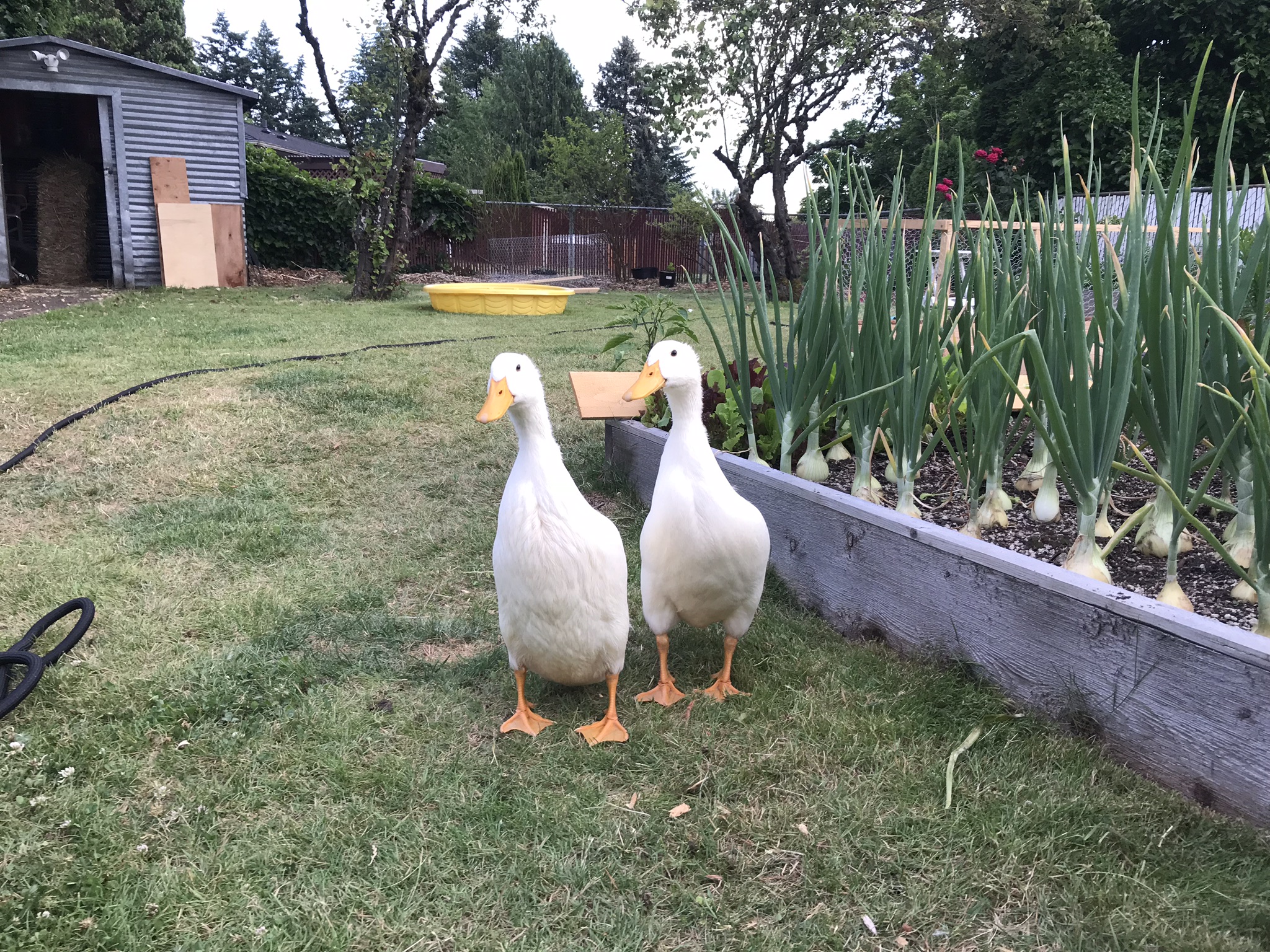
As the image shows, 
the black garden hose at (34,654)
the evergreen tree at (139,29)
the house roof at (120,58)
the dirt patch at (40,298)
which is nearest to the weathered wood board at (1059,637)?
the black garden hose at (34,654)

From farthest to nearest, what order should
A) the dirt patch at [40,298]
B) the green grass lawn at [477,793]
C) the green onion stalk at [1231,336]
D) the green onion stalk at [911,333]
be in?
the dirt patch at [40,298]
the green onion stalk at [911,333]
the green onion stalk at [1231,336]
the green grass lawn at [477,793]

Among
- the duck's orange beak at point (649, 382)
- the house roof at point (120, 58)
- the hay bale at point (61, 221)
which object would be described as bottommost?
the duck's orange beak at point (649, 382)

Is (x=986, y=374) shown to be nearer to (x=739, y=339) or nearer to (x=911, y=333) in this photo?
(x=911, y=333)

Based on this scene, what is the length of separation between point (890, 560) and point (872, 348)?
2.03 feet

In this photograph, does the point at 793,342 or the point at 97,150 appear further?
the point at 97,150

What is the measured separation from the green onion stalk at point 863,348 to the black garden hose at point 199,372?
11.3 ft

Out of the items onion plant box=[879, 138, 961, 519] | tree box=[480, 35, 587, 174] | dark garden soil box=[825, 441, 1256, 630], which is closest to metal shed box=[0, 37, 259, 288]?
onion plant box=[879, 138, 961, 519]

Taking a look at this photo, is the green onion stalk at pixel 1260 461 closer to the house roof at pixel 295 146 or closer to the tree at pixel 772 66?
the tree at pixel 772 66

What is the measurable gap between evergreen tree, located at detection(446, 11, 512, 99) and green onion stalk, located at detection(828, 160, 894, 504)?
44707 mm

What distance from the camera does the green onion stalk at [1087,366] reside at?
5.31 ft

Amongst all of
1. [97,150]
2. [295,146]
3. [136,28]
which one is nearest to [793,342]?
[97,150]

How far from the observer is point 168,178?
11.3 meters

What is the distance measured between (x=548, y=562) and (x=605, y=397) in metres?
1.62

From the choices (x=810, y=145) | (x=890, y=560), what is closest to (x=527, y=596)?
(x=890, y=560)
